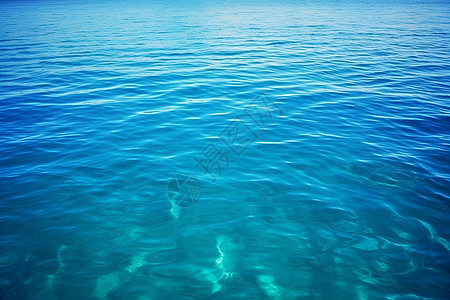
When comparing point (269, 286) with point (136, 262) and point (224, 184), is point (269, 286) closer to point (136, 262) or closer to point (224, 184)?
point (136, 262)

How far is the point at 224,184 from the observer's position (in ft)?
23.5

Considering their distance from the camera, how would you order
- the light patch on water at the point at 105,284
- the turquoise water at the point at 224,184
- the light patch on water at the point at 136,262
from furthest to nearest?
the light patch on water at the point at 136,262
the turquoise water at the point at 224,184
the light patch on water at the point at 105,284

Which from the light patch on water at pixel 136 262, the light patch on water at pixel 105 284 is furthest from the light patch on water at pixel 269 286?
the light patch on water at pixel 105 284

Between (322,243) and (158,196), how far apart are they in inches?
153

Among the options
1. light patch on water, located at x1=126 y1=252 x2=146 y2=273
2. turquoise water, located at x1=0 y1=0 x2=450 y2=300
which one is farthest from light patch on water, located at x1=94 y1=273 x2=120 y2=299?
light patch on water, located at x1=126 y1=252 x2=146 y2=273

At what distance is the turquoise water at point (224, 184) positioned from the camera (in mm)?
4801

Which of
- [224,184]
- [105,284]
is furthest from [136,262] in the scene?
[224,184]

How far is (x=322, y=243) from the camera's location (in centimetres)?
545

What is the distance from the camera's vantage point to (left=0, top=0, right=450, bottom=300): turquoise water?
4.80m

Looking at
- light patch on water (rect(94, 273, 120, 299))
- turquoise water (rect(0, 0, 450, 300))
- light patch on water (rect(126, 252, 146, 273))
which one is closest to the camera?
light patch on water (rect(94, 273, 120, 299))

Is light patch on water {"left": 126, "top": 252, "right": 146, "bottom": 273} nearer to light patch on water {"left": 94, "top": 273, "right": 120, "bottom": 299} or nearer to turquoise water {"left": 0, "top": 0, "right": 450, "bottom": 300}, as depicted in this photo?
turquoise water {"left": 0, "top": 0, "right": 450, "bottom": 300}

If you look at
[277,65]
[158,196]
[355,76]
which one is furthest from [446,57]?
[158,196]

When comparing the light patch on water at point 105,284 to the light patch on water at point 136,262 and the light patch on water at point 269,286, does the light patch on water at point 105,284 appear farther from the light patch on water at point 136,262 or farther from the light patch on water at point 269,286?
the light patch on water at point 269,286

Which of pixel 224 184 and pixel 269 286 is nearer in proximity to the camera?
pixel 269 286
